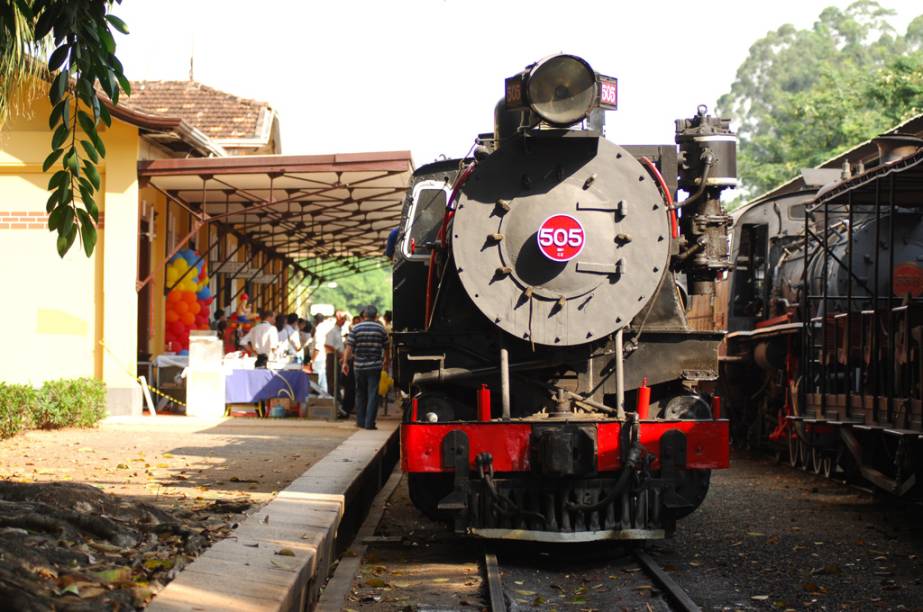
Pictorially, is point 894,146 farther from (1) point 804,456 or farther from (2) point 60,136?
(2) point 60,136

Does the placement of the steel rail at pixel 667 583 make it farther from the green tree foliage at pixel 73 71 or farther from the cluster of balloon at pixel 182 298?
the cluster of balloon at pixel 182 298

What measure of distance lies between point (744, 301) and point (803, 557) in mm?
8048

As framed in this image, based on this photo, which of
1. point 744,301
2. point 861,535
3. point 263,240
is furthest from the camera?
point 263,240

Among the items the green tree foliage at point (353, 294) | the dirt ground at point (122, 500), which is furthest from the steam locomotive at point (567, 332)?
the green tree foliage at point (353, 294)

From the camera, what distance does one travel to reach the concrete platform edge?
15.9 feet

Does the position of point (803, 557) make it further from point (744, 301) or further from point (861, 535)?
point (744, 301)

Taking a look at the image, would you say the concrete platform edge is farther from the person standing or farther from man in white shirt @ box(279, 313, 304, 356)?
man in white shirt @ box(279, 313, 304, 356)

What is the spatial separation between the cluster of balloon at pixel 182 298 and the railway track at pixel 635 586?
1361 centimetres

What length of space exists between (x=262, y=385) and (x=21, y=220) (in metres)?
4.37

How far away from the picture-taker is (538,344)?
7.52m

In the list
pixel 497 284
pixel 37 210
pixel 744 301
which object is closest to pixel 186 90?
pixel 37 210

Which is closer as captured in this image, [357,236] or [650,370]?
[650,370]

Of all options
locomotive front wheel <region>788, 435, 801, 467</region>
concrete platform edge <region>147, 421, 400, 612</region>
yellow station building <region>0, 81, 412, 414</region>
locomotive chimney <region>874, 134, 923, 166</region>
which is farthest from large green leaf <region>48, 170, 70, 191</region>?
yellow station building <region>0, 81, 412, 414</region>

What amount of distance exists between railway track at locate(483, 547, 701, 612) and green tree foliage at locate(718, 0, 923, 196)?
1067 inches
